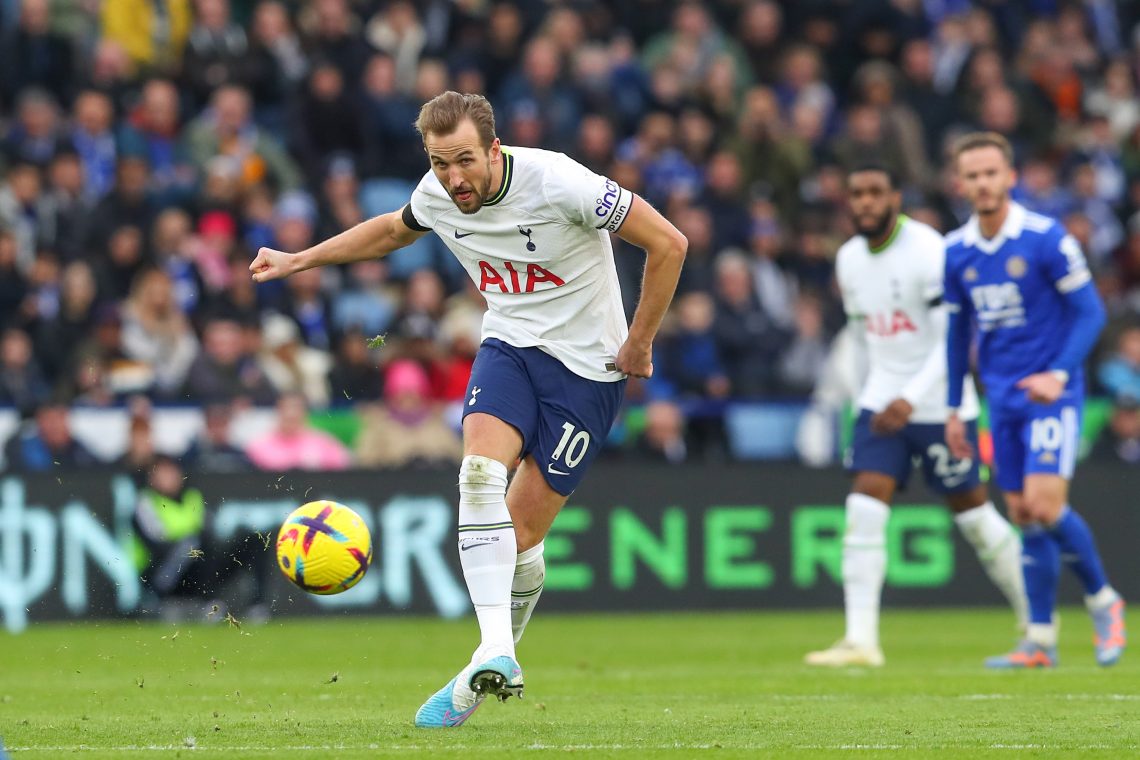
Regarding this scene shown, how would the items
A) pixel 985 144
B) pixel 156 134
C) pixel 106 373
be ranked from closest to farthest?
pixel 985 144
pixel 106 373
pixel 156 134

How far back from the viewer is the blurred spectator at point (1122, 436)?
55.1 ft

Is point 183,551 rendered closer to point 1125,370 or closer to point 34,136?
point 34,136

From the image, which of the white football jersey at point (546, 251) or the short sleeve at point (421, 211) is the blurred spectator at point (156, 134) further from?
A: the white football jersey at point (546, 251)

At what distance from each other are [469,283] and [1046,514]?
327 inches

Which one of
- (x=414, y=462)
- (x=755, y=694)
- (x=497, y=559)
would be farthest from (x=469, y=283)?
(x=497, y=559)

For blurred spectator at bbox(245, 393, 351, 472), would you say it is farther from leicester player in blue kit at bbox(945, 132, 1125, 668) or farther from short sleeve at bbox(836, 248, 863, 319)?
leicester player in blue kit at bbox(945, 132, 1125, 668)

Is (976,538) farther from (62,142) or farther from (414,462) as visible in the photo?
(62,142)

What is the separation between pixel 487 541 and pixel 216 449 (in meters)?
8.02

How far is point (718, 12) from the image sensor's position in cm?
2223

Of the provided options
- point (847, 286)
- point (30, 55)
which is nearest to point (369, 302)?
point (30, 55)

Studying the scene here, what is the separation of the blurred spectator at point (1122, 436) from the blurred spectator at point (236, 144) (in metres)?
7.96

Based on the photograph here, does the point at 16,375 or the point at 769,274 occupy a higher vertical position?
the point at 769,274

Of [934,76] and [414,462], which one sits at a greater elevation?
[934,76]

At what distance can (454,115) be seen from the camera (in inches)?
297
